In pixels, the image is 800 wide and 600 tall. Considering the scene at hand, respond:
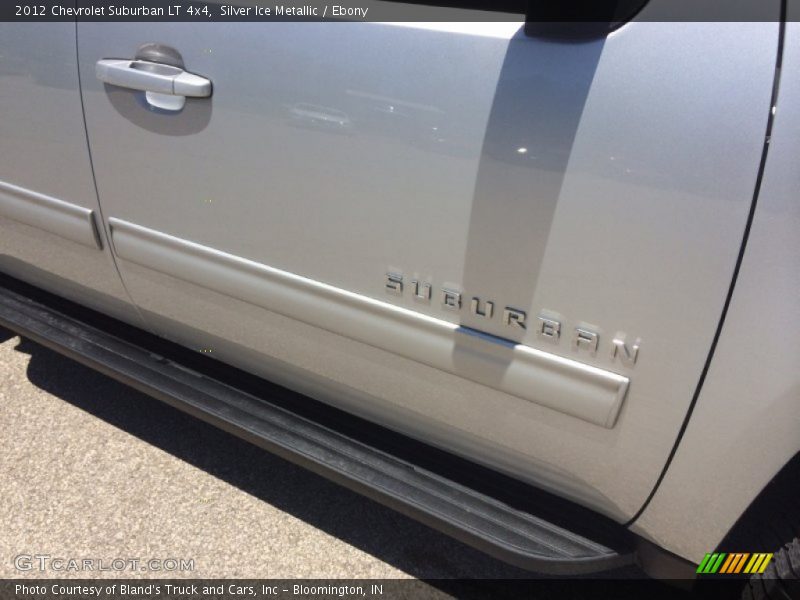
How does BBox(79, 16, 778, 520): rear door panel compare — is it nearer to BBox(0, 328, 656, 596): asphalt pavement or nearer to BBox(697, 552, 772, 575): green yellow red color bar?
BBox(697, 552, 772, 575): green yellow red color bar

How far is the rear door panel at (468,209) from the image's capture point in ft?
3.51

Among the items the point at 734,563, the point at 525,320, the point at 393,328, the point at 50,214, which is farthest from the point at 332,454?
the point at 50,214

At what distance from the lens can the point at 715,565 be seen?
1.30 metres

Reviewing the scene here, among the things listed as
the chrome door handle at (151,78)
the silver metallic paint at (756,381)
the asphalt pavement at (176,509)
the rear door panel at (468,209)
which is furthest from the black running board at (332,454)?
the chrome door handle at (151,78)

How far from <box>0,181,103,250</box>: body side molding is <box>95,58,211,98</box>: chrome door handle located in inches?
15.2

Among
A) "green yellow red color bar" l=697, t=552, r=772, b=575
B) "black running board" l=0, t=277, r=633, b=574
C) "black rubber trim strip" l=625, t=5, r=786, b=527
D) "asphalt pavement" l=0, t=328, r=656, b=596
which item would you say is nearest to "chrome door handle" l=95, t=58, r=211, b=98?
"black running board" l=0, t=277, r=633, b=574

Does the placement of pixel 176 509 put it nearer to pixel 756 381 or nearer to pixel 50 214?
pixel 50 214

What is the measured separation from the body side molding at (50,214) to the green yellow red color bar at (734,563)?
1.58 m

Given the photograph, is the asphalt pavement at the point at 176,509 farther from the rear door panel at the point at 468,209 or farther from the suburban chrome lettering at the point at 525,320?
the suburban chrome lettering at the point at 525,320

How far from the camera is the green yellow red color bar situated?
1.27 m

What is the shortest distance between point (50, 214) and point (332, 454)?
1.00m

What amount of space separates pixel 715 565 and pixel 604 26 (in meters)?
0.98

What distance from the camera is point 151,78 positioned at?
150 cm

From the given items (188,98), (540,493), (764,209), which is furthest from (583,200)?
A: (188,98)
